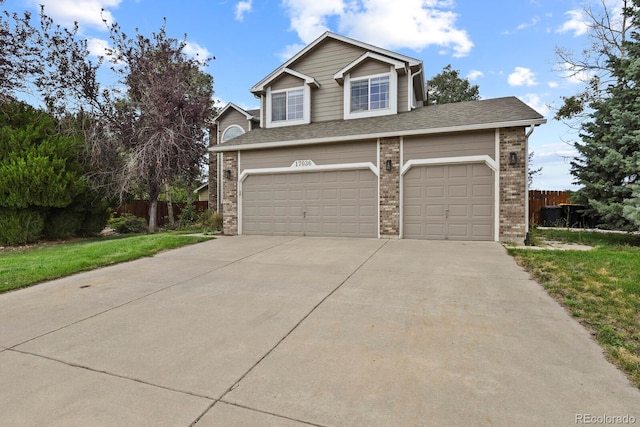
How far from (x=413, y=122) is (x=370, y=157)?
65.4 inches

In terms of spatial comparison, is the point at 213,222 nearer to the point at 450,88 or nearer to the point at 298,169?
the point at 298,169

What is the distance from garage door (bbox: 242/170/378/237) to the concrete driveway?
464 cm

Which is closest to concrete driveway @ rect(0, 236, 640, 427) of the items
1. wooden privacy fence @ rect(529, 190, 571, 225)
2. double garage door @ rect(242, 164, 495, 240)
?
double garage door @ rect(242, 164, 495, 240)

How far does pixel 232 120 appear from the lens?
680 inches

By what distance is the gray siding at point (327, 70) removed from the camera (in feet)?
41.1

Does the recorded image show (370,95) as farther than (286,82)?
No

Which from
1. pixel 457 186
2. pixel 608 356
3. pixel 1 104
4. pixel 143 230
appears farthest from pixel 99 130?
pixel 608 356

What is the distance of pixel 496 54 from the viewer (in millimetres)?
12164

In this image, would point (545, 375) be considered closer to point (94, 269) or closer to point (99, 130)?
point (94, 269)

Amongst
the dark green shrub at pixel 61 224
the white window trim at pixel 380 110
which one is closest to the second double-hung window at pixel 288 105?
the white window trim at pixel 380 110

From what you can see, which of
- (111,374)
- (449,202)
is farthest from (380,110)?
(111,374)

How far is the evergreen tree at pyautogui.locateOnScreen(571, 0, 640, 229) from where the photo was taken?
8.63 m

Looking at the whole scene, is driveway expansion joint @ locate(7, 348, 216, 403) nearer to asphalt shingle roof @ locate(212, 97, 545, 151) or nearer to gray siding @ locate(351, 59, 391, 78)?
asphalt shingle roof @ locate(212, 97, 545, 151)

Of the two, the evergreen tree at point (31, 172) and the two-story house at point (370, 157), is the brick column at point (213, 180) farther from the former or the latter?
the evergreen tree at point (31, 172)
